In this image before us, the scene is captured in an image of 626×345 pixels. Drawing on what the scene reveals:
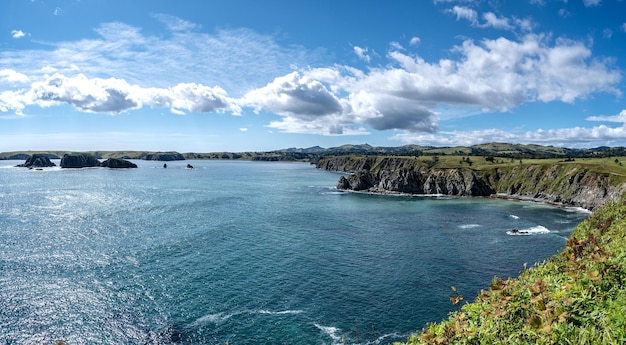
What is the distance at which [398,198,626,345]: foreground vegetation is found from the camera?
9836 millimetres

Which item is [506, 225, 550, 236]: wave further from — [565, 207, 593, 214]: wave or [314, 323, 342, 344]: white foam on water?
[314, 323, 342, 344]: white foam on water

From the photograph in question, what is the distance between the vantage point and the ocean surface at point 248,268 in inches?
1730

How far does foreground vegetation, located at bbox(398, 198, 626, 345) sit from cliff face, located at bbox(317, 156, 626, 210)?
138m

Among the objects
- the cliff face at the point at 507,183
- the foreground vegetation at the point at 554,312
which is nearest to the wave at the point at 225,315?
the foreground vegetation at the point at 554,312

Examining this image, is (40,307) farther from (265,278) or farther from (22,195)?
(22,195)

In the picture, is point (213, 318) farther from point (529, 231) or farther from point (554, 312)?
point (529, 231)

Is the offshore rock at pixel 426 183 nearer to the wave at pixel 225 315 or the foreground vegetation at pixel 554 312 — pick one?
the wave at pixel 225 315

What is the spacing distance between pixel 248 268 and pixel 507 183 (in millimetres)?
141897

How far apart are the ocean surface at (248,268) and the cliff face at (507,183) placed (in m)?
18.0

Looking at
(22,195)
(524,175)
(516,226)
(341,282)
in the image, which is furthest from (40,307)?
(524,175)

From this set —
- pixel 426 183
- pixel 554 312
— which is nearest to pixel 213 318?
pixel 554 312

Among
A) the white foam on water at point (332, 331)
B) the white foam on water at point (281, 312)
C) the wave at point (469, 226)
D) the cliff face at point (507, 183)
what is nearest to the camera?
the white foam on water at point (332, 331)

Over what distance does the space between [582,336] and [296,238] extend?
75.9 meters

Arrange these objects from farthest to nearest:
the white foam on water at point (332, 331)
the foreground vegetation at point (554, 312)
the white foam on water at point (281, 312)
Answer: the white foam on water at point (281, 312), the white foam on water at point (332, 331), the foreground vegetation at point (554, 312)
